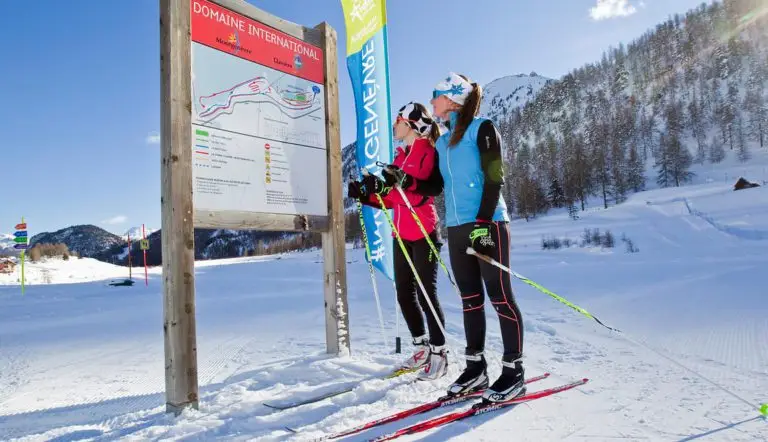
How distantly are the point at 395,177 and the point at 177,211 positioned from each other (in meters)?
1.59

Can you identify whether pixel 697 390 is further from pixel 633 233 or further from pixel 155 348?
pixel 633 233

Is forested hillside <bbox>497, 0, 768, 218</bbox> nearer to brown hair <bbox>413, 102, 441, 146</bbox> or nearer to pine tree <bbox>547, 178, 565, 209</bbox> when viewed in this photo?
pine tree <bbox>547, 178, 565, 209</bbox>

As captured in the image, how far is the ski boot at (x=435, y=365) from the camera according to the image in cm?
332

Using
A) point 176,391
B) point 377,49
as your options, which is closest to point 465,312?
point 176,391

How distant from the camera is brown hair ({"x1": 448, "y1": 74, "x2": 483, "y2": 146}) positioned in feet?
9.89

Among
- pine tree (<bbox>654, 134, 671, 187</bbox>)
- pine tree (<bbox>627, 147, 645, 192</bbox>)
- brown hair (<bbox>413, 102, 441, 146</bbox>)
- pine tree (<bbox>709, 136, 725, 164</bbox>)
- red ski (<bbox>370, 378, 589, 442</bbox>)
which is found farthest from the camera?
pine tree (<bbox>709, 136, 725, 164</bbox>)

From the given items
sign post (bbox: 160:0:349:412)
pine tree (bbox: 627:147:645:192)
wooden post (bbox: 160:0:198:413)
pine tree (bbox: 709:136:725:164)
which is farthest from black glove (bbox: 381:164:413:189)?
pine tree (bbox: 709:136:725:164)

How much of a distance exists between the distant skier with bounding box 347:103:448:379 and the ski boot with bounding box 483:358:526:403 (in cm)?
74

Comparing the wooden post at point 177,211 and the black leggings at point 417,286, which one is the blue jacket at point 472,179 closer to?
the black leggings at point 417,286

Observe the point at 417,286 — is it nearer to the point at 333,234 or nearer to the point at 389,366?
the point at 389,366

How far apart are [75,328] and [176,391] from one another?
572 cm

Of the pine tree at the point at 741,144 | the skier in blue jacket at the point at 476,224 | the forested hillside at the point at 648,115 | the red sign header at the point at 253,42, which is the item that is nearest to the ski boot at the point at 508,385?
the skier in blue jacket at the point at 476,224

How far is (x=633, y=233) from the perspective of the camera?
24.9 meters

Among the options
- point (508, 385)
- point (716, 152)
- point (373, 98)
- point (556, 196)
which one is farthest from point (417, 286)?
point (716, 152)
